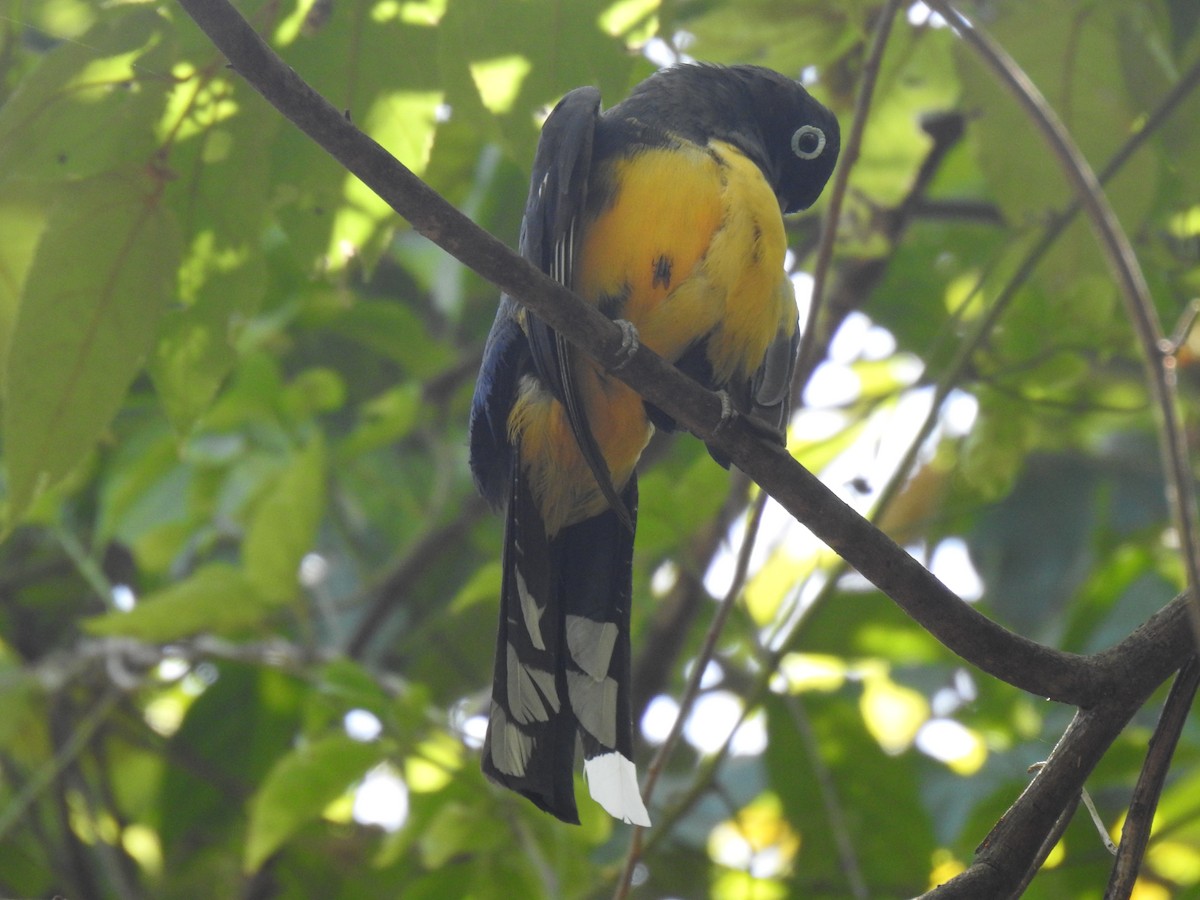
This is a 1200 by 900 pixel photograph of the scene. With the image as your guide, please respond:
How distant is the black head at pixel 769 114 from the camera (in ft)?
9.44

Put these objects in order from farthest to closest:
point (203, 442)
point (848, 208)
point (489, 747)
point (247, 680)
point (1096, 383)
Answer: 1. point (1096, 383)
2. point (247, 680)
3. point (203, 442)
4. point (848, 208)
5. point (489, 747)

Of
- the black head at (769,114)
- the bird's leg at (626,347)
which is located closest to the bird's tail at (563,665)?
the bird's leg at (626,347)

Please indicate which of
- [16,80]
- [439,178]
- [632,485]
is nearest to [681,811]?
[632,485]

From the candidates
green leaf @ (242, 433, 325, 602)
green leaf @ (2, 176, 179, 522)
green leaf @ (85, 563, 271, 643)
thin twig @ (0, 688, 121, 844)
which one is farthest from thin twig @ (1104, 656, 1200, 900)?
thin twig @ (0, 688, 121, 844)

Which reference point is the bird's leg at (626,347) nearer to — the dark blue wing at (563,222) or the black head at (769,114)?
the dark blue wing at (563,222)

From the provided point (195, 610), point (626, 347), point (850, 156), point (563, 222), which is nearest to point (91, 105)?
point (563, 222)

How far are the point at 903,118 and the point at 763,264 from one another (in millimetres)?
1544

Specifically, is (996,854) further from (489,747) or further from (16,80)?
(16,80)

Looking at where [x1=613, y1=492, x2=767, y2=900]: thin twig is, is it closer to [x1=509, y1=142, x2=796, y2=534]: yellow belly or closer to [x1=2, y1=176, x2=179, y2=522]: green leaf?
[x1=509, y1=142, x2=796, y2=534]: yellow belly

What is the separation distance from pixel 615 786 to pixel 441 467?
8.49ft

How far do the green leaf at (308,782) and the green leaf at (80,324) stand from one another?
1.05 metres

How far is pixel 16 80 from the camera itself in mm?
3391

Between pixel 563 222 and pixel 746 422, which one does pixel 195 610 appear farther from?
pixel 746 422

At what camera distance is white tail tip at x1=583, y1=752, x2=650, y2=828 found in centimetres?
224
